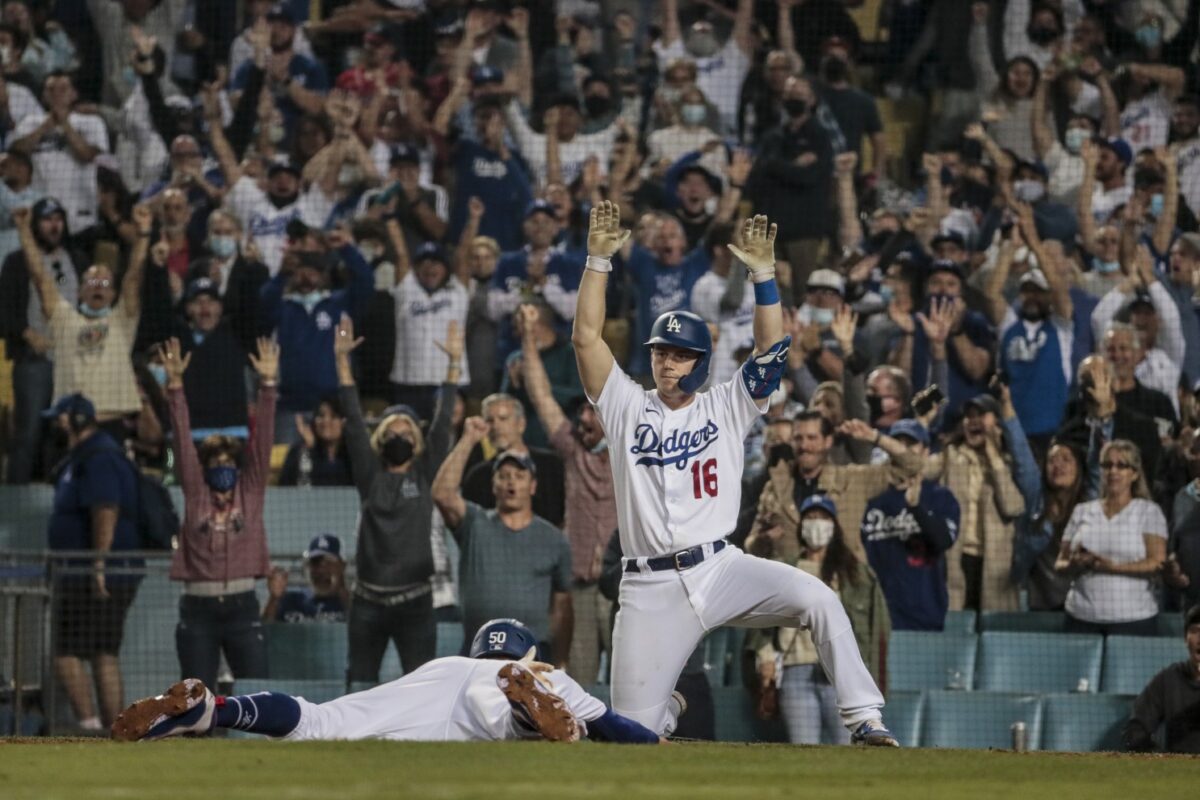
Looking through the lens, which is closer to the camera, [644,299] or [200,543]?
[200,543]

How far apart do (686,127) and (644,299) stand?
185 centimetres

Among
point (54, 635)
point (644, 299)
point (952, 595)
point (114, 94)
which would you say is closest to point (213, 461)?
point (54, 635)

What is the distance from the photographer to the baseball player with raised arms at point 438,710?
655 centimetres

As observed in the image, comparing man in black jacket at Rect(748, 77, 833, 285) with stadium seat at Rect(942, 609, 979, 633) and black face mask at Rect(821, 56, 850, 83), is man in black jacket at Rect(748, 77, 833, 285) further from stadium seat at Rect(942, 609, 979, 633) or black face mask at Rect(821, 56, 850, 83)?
stadium seat at Rect(942, 609, 979, 633)

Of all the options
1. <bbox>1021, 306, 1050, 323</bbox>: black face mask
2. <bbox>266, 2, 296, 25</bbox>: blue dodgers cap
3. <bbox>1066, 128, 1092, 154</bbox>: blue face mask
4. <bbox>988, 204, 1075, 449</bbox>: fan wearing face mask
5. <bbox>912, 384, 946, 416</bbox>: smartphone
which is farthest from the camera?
<bbox>266, 2, 296, 25</bbox>: blue dodgers cap

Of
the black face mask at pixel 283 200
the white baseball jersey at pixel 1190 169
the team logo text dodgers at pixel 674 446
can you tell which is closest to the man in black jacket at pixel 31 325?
the black face mask at pixel 283 200

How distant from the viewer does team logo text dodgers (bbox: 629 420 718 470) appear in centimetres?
702

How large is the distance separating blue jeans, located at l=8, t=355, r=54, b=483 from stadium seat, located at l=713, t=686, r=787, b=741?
5.08 m

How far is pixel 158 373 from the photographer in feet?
41.7

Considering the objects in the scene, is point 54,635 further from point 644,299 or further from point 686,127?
point 686,127

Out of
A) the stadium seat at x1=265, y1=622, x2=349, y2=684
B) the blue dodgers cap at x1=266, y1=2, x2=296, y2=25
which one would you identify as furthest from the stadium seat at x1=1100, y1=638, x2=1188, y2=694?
the blue dodgers cap at x1=266, y1=2, x2=296, y2=25

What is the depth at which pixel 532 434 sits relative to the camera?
1179 centimetres

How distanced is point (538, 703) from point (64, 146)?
8.92 meters

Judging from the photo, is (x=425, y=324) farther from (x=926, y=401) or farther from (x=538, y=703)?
(x=538, y=703)
